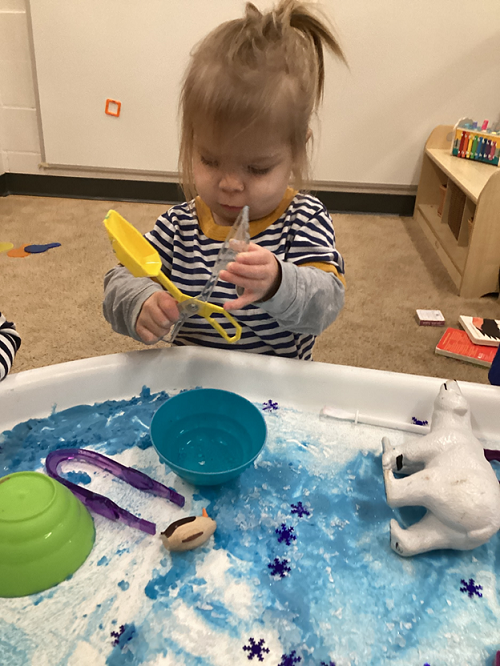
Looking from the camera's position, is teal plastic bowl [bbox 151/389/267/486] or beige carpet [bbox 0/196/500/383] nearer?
teal plastic bowl [bbox 151/389/267/486]

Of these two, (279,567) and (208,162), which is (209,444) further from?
(208,162)

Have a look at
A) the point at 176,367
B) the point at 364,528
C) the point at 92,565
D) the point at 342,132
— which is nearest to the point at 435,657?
the point at 364,528

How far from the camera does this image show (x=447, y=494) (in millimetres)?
399

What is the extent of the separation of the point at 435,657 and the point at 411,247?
1.61 metres

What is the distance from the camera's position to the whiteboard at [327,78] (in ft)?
5.79

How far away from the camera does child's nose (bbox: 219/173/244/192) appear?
53 cm

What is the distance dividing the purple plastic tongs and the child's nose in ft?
0.96

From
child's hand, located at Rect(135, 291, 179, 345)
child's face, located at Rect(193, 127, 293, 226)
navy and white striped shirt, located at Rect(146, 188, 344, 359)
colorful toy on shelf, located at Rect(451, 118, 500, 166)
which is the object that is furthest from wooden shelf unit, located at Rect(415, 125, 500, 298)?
child's hand, located at Rect(135, 291, 179, 345)

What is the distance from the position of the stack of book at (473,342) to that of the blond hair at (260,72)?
85 cm

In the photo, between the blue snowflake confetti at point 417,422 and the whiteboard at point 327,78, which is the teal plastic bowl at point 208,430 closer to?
the blue snowflake confetti at point 417,422

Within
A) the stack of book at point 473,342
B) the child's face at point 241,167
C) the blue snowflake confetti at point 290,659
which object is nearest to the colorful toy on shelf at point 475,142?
the stack of book at point 473,342

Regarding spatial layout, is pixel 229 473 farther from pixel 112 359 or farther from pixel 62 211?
pixel 62 211

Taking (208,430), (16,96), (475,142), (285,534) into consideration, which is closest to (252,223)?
(208,430)

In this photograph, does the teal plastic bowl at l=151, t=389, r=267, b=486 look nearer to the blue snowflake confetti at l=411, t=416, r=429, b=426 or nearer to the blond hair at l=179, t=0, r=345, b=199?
the blue snowflake confetti at l=411, t=416, r=429, b=426
